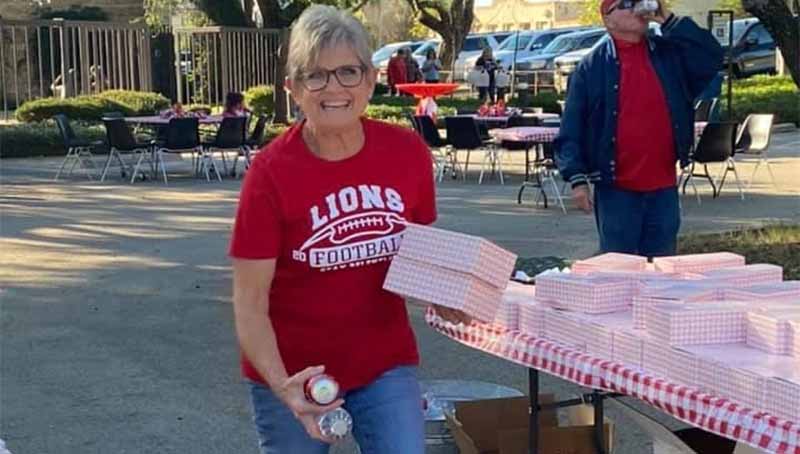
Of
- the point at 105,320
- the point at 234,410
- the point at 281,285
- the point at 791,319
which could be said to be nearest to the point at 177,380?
the point at 234,410

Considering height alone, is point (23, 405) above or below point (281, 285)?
below

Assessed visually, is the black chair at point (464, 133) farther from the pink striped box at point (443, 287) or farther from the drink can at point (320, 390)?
the drink can at point (320, 390)

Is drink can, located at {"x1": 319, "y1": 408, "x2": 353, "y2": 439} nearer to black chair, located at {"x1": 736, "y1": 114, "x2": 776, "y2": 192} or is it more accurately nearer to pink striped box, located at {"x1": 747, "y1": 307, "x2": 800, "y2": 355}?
pink striped box, located at {"x1": 747, "y1": 307, "x2": 800, "y2": 355}

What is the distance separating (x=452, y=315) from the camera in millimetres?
3090

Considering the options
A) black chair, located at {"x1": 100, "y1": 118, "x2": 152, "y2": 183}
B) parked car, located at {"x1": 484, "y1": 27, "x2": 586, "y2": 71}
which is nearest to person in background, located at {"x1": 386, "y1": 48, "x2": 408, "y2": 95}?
parked car, located at {"x1": 484, "y1": 27, "x2": 586, "y2": 71}

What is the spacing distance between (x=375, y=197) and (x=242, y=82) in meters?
23.3

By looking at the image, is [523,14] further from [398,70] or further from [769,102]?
[769,102]

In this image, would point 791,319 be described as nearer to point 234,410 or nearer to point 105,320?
point 234,410

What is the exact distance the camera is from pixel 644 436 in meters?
5.42

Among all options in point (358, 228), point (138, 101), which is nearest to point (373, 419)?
point (358, 228)

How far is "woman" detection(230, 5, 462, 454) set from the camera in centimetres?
290

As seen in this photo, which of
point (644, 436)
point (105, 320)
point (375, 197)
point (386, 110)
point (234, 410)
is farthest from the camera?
point (386, 110)

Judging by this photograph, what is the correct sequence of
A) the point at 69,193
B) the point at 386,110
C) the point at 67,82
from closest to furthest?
1. the point at 69,193
2. the point at 386,110
3. the point at 67,82

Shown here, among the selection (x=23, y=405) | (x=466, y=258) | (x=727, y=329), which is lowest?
(x=23, y=405)
